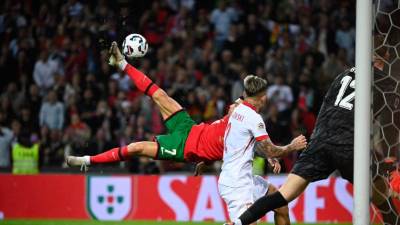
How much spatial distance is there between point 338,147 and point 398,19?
1.04 m

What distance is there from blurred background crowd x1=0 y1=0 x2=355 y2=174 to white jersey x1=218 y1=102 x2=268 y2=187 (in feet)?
20.1

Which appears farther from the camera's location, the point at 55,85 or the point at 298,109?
the point at 55,85

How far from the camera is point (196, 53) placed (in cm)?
1540

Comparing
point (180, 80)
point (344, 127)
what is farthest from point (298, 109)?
point (344, 127)

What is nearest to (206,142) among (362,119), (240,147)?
(240,147)

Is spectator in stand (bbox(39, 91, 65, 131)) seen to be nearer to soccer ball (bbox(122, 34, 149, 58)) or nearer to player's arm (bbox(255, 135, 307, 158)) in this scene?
soccer ball (bbox(122, 34, 149, 58))

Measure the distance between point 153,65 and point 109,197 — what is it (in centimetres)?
348

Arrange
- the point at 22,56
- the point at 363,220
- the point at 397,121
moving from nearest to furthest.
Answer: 1. the point at 363,220
2. the point at 397,121
3. the point at 22,56

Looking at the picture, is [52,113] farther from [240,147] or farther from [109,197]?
[240,147]

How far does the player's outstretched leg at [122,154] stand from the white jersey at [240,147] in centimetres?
119

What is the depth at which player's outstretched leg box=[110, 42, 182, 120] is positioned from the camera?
7945mm

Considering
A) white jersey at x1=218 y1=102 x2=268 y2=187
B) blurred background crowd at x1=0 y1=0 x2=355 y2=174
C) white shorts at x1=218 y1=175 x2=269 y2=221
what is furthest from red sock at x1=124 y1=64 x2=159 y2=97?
blurred background crowd at x1=0 y1=0 x2=355 y2=174

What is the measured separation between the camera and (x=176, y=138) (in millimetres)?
7867

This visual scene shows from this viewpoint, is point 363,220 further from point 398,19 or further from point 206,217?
point 206,217
